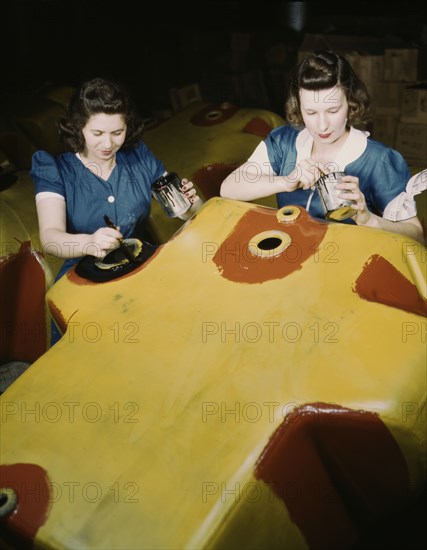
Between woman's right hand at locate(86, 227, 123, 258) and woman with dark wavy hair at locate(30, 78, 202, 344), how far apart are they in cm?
7

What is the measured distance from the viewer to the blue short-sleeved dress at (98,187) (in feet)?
6.39

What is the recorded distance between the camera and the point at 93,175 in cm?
202

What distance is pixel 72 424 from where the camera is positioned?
120 centimetres

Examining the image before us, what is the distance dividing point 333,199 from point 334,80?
15.8 inches

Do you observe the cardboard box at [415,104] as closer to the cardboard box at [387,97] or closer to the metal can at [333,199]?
the cardboard box at [387,97]

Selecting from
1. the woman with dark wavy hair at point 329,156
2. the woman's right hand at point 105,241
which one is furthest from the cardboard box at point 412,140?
the woman's right hand at point 105,241

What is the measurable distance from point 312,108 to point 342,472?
103 centimetres

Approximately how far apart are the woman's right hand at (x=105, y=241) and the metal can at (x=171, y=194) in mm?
237

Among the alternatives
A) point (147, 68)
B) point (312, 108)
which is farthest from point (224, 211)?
point (147, 68)

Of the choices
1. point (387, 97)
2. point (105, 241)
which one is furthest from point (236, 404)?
point (387, 97)

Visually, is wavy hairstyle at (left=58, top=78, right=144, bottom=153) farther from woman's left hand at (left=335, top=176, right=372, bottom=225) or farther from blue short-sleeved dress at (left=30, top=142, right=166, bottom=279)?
woman's left hand at (left=335, top=176, right=372, bottom=225)

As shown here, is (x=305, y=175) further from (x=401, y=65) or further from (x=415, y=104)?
(x=401, y=65)

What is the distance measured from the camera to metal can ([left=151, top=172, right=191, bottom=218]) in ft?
5.80

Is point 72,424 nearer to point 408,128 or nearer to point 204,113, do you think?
point 204,113
